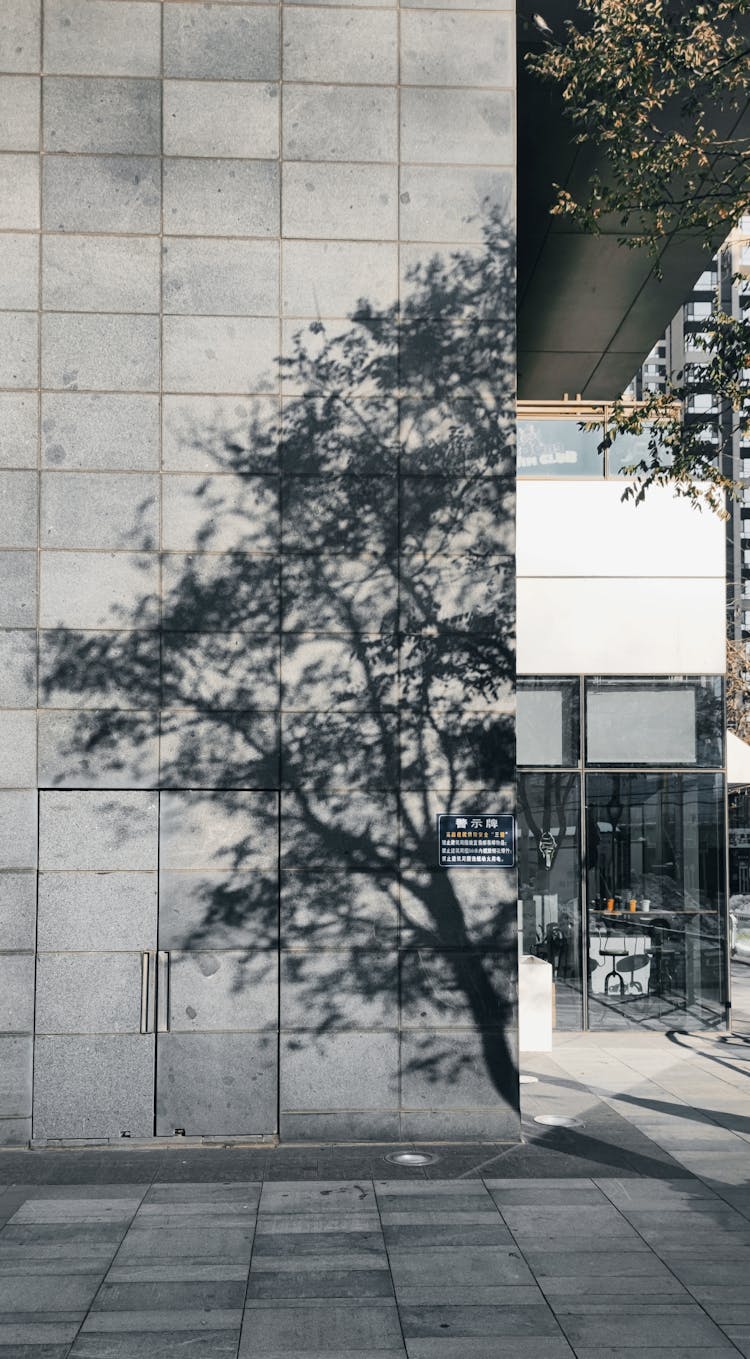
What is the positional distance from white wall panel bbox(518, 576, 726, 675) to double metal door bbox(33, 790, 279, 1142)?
702 centimetres

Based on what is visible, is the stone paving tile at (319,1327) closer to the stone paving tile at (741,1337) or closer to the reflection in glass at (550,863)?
the stone paving tile at (741,1337)

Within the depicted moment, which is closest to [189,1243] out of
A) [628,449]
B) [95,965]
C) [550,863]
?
[95,965]

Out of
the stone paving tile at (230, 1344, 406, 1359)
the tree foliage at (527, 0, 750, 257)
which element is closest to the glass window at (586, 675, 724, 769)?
the tree foliage at (527, 0, 750, 257)

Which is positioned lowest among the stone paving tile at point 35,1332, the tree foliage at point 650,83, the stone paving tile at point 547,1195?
the stone paving tile at point 547,1195

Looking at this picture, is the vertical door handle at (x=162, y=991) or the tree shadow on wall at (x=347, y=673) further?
the tree shadow on wall at (x=347, y=673)

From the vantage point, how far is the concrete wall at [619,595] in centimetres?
1727

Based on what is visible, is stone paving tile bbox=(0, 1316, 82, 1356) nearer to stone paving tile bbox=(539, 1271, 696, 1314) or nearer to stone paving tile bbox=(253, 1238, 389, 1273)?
stone paving tile bbox=(253, 1238, 389, 1273)

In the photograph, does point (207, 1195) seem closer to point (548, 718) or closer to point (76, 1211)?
point (76, 1211)

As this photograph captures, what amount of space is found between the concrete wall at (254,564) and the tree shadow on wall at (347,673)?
0.03m

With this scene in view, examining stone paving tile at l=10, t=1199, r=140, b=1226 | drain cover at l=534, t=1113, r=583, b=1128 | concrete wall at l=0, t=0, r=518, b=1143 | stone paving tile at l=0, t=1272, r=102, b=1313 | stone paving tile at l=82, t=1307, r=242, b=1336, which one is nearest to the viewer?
stone paving tile at l=82, t=1307, r=242, b=1336

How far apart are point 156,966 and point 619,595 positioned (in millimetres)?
8956

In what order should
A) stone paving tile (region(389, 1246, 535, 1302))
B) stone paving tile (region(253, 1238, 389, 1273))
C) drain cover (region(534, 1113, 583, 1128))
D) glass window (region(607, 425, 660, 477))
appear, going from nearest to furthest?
stone paving tile (region(389, 1246, 535, 1302)) → stone paving tile (region(253, 1238, 389, 1273)) → drain cover (region(534, 1113, 583, 1128)) → glass window (region(607, 425, 660, 477))

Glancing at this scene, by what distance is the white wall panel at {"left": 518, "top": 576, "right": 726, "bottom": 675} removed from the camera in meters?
17.2

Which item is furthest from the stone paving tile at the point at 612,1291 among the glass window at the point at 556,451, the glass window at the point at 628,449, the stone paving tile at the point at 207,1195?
Answer: the glass window at the point at 556,451
